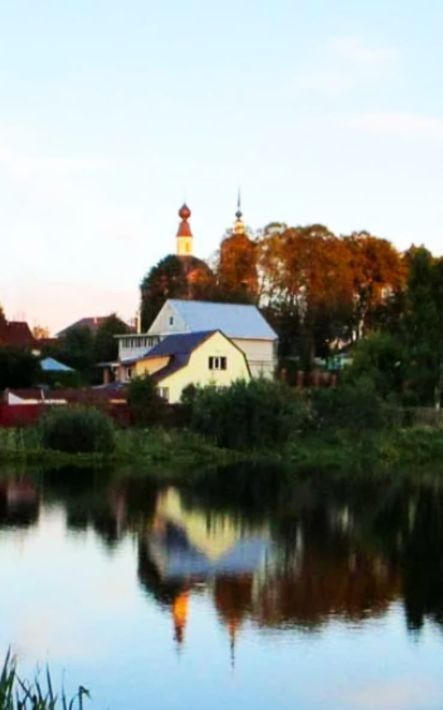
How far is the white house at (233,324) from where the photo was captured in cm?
5344

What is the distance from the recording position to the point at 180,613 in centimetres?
1568

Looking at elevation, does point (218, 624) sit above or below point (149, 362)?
below

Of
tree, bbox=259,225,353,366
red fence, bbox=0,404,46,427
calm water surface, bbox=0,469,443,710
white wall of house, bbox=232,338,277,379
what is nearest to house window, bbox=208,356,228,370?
white wall of house, bbox=232,338,277,379

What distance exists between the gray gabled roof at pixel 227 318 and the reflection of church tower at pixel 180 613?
36632 millimetres

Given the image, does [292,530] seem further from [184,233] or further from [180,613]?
[184,233]

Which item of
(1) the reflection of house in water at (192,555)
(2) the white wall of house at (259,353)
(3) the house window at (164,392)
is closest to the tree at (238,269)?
(2) the white wall of house at (259,353)

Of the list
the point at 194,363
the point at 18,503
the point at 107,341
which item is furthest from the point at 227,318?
the point at 18,503

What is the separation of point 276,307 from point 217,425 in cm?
2072

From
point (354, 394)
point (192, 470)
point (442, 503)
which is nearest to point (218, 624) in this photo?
point (442, 503)

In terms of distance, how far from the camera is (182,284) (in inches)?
2514

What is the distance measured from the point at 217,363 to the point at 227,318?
22.0ft

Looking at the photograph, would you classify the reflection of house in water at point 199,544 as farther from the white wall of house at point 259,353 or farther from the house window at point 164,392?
the white wall of house at point 259,353

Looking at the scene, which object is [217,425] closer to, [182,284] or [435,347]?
[435,347]

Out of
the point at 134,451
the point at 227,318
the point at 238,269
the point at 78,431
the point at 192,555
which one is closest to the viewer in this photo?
the point at 192,555
